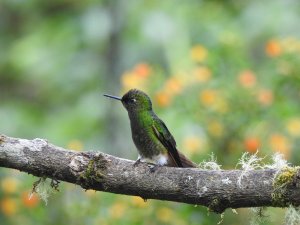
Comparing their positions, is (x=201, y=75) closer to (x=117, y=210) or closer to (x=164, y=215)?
(x=164, y=215)

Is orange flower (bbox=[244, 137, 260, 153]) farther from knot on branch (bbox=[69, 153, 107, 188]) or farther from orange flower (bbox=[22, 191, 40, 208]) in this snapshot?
knot on branch (bbox=[69, 153, 107, 188])

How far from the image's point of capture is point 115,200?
7.17 m

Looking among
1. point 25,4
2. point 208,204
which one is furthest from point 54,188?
point 25,4

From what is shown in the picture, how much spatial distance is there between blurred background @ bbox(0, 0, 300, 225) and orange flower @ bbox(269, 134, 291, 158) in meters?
0.02

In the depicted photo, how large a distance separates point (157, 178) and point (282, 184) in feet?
2.57

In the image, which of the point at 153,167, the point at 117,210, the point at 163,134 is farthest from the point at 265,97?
the point at 153,167

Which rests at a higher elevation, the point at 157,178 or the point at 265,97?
the point at 265,97

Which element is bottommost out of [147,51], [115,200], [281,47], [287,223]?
[287,223]

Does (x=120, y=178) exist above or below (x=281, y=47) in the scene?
below

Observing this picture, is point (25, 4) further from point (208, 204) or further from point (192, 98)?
point (208, 204)

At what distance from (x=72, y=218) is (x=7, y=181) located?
0.67 meters

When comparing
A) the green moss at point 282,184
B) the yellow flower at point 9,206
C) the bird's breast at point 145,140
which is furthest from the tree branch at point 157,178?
the yellow flower at point 9,206

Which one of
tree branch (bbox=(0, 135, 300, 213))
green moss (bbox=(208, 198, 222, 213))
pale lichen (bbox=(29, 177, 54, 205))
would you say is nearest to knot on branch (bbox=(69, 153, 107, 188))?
tree branch (bbox=(0, 135, 300, 213))

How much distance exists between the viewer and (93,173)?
4691 mm
